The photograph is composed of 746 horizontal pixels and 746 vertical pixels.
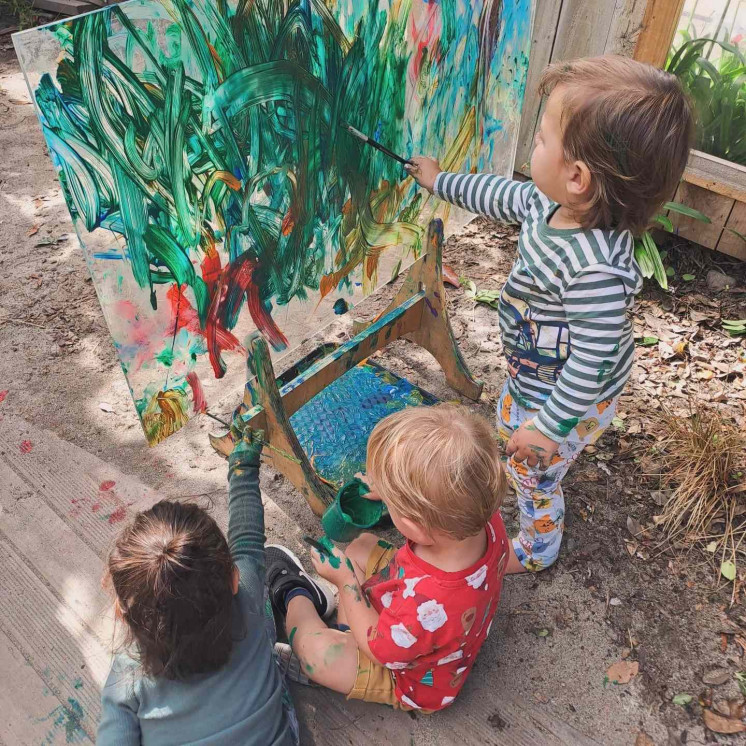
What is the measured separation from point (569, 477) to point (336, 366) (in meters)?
0.93

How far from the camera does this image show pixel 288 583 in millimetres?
1904

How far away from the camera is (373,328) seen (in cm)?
239

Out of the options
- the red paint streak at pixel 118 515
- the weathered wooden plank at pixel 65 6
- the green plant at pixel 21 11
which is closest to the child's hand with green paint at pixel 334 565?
the red paint streak at pixel 118 515

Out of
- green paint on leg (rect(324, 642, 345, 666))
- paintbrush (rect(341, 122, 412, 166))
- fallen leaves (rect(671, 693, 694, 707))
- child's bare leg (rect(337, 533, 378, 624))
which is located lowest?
fallen leaves (rect(671, 693, 694, 707))

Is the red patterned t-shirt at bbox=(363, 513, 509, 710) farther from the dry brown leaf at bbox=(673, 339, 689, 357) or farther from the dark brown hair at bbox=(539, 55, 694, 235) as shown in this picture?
the dry brown leaf at bbox=(673, 339, 689, 357)

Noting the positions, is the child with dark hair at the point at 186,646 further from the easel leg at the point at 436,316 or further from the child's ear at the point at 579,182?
the easel leg at the point at 436,316

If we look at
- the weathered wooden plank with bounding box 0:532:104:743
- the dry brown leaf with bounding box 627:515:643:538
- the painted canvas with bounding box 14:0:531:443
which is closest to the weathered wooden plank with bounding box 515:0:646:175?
the painted canvas with bounding box 14:0:531:443

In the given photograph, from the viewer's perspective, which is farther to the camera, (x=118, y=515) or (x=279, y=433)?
(x=118, y=515)

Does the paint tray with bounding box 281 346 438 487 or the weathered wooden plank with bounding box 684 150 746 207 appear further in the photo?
the weathered wooden plank with bounding box 684 150 746 207

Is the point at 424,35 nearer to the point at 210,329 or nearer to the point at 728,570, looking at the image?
the point at 210,329

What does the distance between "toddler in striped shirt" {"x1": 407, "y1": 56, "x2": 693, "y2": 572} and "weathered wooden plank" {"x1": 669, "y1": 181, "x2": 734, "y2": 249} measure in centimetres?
176

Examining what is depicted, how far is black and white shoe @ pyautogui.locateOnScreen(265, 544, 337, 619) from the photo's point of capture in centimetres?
189

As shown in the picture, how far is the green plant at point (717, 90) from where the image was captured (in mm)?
3096

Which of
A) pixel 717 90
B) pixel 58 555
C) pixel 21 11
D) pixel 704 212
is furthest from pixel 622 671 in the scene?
pixel 21 11
